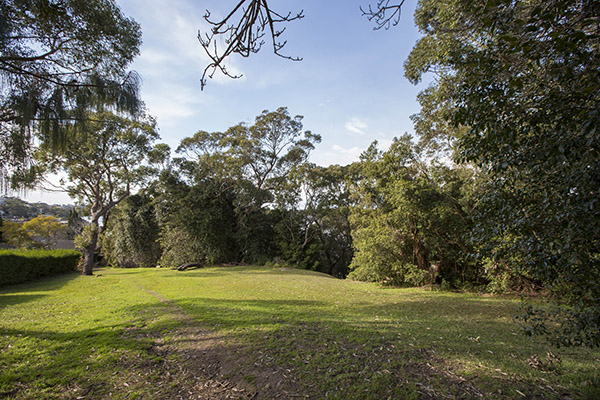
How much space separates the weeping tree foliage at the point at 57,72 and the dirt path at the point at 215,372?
3.62 metres

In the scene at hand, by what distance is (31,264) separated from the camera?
12.9 m

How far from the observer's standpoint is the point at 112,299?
26.1 feet

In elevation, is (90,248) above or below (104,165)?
below

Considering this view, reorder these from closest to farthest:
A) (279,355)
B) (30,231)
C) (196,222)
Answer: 1. (279,355)
2. (196,222)
3. (30,231)

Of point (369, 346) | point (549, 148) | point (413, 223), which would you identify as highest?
point (549, 148)

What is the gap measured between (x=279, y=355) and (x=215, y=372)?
86 centimetres

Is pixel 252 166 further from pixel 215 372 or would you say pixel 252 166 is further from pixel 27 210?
pixel 27 210

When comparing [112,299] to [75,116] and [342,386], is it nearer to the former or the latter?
[75,116]

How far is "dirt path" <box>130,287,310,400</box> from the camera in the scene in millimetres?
2945

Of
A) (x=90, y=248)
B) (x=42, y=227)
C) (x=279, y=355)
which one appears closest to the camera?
(x=279, y=355)

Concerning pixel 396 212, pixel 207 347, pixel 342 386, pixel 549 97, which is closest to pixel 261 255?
pixel 396 212

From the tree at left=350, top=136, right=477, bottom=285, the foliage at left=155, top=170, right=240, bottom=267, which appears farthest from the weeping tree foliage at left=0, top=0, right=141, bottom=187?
the foliage at left=155, top=170, right=240, bottom=267

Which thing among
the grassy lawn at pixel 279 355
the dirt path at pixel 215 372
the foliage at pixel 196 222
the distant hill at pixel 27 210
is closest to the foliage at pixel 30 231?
the distant hill at pixel 27 210

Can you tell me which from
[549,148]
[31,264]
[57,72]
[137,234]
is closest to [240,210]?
[137,234]
